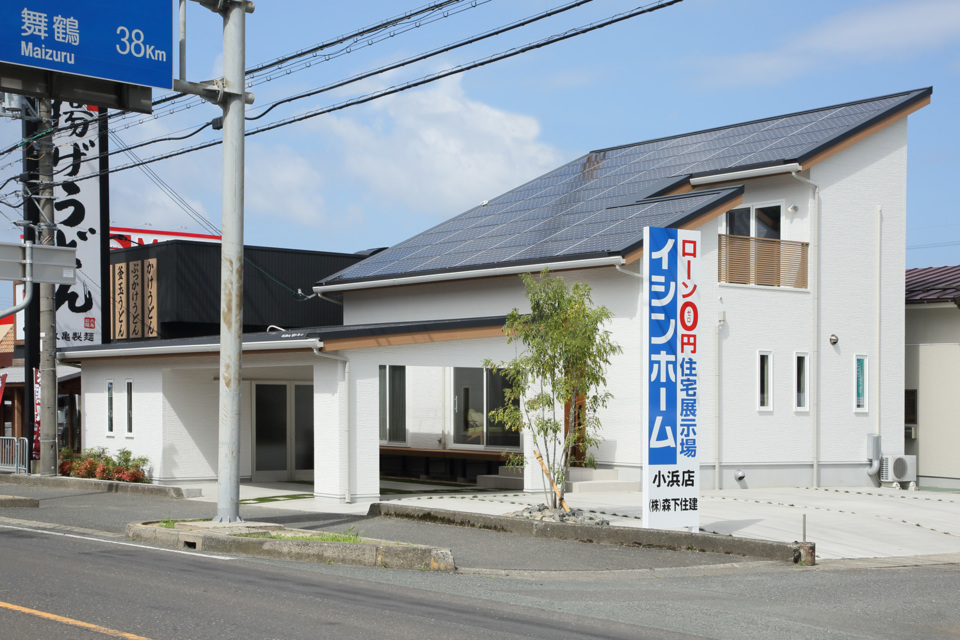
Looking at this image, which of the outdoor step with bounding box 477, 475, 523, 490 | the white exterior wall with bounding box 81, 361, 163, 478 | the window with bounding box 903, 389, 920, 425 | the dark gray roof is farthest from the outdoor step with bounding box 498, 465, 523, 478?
the dark gray roof

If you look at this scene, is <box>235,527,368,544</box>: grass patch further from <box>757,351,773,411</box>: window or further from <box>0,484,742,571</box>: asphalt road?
<box>757,351,773,411</box>: window

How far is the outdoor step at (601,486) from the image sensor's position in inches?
739

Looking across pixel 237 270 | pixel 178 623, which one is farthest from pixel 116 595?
pixel 237 270

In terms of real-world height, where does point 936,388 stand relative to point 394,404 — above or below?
above

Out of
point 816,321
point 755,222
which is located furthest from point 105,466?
point 816,321

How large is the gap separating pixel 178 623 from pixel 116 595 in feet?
4.46

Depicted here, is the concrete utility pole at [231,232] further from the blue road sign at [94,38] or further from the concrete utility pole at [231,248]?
the blue road sign at [94,38]

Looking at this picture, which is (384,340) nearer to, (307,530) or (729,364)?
(307,530)

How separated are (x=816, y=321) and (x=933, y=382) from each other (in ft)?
12.9

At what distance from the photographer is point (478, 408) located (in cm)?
2277

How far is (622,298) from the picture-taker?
19578mm

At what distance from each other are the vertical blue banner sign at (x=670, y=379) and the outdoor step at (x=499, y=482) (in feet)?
25.9

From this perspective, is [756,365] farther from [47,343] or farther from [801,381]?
[47,343]

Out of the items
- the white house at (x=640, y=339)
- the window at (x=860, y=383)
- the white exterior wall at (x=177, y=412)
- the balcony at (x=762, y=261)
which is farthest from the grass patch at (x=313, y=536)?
the window at (x=860, y=383)
